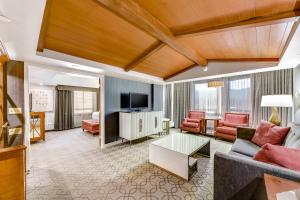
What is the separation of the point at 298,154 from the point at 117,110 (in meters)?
3.66

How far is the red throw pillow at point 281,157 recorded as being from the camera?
1151 mm

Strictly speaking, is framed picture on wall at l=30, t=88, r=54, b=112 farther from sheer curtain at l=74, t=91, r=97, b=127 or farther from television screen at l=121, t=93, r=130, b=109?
television screen at l=121, t=93, r=130, b=109

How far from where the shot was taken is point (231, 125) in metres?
4.05

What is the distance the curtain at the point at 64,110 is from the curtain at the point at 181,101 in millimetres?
4620

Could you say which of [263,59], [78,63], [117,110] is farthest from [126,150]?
[263,59]

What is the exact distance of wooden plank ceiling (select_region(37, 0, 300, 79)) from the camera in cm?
152

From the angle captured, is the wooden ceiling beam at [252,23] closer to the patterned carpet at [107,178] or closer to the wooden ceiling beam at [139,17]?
the wooden ceiling beam at [139,17]

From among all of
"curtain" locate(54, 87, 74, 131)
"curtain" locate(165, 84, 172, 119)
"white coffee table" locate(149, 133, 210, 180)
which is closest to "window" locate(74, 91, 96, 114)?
"curtain" locate(54, 87, 74, 131)

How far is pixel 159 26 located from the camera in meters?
1.90

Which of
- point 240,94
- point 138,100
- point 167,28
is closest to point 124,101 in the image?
point 138,100

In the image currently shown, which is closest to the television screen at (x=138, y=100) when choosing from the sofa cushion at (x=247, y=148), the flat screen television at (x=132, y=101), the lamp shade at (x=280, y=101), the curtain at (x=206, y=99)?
the flat screen television at (x=132, y=101)

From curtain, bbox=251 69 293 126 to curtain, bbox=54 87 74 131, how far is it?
697 centimetres

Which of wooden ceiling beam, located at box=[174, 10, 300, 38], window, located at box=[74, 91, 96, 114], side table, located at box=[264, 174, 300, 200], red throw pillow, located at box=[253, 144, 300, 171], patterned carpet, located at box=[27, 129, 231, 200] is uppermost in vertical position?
wooden ceiling beam, located at box=[174, 10, 300, 38]

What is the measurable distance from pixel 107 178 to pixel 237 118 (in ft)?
13.1
